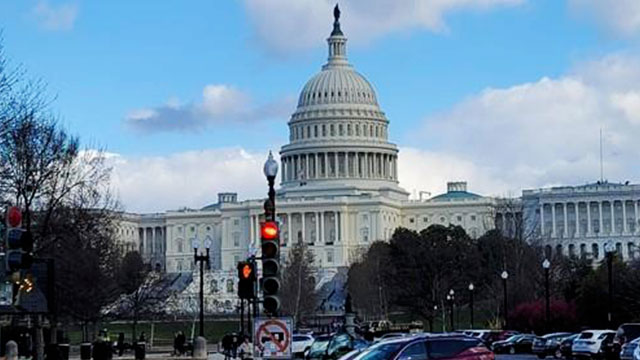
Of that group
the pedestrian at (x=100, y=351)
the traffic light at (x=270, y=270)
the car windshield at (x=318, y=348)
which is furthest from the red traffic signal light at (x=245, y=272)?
the pedestrian at (x=100, y=351)

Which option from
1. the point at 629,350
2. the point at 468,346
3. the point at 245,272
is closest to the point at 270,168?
the point at 245,272

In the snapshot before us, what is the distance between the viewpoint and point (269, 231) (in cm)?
2594

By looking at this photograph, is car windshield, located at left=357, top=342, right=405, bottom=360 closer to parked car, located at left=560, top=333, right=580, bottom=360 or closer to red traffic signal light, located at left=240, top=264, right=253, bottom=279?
red traffic signal light, located at left=240, top=264, right=253, bottom=279

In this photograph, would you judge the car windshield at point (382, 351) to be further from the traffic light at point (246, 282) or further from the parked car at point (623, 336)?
the parked car at point (623, 336)

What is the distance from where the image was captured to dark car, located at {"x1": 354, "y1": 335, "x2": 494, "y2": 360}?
3106 centimetres

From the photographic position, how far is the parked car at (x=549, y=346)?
6250 cm

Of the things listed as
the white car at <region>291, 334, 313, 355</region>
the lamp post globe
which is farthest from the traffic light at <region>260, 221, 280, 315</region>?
the white car at <region>291, 334, 313, 355</region>

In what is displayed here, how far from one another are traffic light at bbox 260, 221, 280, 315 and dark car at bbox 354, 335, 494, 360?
5.81 meters

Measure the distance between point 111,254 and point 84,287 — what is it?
1592 centimetres

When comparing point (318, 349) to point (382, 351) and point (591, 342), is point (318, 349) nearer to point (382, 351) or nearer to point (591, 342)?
point (591, 342)

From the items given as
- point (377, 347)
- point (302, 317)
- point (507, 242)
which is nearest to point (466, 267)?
point (507, 242)

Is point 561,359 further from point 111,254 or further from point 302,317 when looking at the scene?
point 302,317

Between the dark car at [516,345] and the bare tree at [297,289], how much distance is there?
63767 mm

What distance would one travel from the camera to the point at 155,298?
290ft
